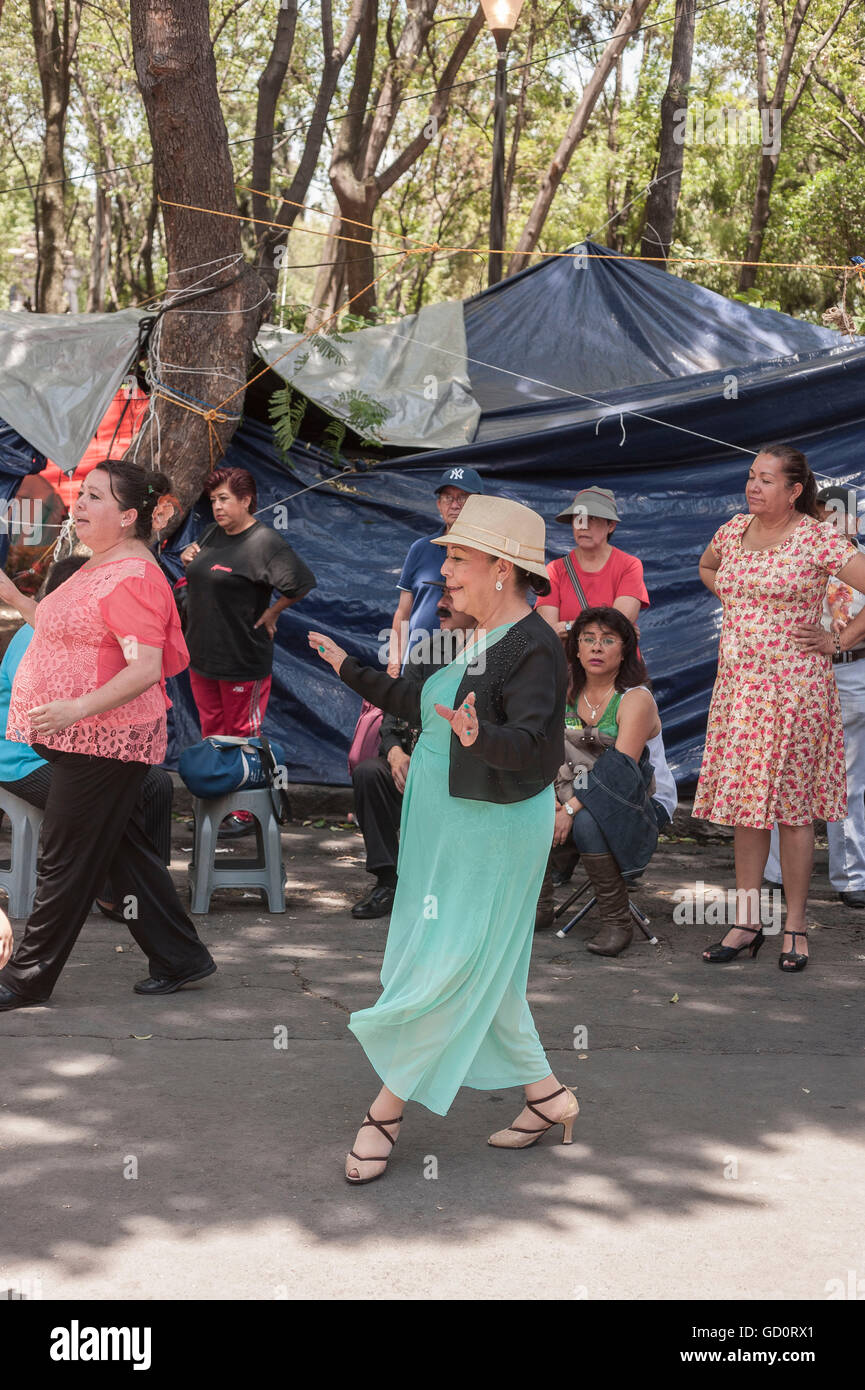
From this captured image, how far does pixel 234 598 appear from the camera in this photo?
776 centimetres

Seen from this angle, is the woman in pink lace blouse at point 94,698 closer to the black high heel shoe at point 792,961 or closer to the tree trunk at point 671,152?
Result: the black high heel shoe at point 792,961

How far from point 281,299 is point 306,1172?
6.80 meters

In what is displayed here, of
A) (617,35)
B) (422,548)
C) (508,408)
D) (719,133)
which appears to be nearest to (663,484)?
(508,408)

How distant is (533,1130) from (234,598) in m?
4.20

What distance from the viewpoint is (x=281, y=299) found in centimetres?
952

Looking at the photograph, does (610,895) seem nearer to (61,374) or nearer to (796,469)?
(796,469)

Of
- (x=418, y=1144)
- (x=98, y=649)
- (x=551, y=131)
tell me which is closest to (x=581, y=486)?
(x=98, y=649)

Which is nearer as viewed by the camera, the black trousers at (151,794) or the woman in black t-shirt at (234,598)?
the black trousers at (151,794)

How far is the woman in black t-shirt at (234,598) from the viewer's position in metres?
7.70

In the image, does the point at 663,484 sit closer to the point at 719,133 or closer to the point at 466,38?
the point at 466,38

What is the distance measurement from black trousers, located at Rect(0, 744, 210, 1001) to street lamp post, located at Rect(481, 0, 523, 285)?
6.15 meters

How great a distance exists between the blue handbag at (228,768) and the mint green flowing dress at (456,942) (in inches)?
109

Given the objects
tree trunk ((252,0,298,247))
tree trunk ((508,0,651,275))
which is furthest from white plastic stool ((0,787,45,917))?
tree trunk ((508,0,651,275))

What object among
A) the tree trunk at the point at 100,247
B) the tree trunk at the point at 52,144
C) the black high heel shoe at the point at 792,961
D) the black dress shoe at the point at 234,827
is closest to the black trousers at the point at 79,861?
the black high heel shoe at the point at 792,961
